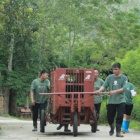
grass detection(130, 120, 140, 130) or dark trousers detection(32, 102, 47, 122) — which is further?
grass detection(130, 120, 140, 130)

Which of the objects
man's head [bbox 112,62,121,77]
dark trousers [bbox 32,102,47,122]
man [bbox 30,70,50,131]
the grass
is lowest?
the grass

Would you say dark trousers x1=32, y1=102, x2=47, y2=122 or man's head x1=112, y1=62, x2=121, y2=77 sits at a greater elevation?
man's head x1=112, y1=62, x2=121, y2=77

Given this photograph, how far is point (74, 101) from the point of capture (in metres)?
12.7

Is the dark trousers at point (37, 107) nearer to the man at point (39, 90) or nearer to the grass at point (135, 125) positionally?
the man at point (39, 90)

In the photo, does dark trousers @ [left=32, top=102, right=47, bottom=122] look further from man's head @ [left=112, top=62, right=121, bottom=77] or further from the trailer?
man's head @ [left=112, top=62, right=121, bottom=77]

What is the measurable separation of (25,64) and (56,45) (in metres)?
8.25

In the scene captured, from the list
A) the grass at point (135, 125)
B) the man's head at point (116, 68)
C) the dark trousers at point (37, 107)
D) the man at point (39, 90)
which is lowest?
the grass at point (135, 125)

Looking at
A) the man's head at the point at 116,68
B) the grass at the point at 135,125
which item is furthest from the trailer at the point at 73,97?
the grass at the point at 135,125

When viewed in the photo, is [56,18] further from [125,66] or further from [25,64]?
[125,66]

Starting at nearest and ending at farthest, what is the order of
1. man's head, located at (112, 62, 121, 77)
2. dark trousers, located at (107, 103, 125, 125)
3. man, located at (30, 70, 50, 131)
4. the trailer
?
man's head, located at (112, 62, 121, 77)
dark trousers, located at (107, 103, 125, 125)
the trailer
man, located at (30, 70, 50, 131)

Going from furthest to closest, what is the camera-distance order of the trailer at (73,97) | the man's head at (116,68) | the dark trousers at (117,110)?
1. the trailer at (73,97)
2. the dark trousers at (117,110)
3. the man's head at (116,68)

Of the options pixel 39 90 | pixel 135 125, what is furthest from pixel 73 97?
pixel 135 125

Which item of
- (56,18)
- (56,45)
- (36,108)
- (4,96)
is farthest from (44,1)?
(36,108)

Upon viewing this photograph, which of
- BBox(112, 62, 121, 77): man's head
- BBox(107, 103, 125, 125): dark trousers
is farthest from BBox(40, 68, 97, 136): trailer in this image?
BBox(112, 62, 121, 77): man's head
